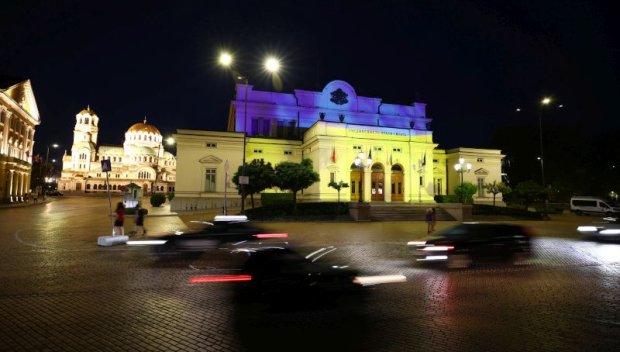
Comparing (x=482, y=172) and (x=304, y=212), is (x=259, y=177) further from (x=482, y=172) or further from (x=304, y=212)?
(x=482, y=172)

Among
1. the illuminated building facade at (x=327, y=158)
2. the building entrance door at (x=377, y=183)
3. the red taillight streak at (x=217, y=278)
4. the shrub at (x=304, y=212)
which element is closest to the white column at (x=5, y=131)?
the illuminated building facade at (x=327, y=158)

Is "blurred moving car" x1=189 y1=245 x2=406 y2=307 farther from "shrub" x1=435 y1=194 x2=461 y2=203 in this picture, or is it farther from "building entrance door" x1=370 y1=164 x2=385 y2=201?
"shrub" x1=435 y1=194 x2=461 y2=203

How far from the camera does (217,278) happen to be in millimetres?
8578

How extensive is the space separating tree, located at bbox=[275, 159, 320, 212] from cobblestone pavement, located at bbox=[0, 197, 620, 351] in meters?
16.8

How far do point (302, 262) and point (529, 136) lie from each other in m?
64.7

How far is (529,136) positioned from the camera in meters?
59.2

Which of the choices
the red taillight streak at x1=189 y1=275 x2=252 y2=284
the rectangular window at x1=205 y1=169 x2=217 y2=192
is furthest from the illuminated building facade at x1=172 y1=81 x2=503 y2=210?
the red taillight streak at x1=189 y1=275 x2=252 y2=284

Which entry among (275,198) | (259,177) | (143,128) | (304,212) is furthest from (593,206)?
(143,128)

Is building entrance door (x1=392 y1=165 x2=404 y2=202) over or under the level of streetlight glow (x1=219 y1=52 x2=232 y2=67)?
under

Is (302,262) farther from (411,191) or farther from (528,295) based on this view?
(411,191)

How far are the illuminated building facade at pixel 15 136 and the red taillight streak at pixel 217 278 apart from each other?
2126 inches

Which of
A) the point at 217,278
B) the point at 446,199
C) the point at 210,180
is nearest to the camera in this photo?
the point at 217,278

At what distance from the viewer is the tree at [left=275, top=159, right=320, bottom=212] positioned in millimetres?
27156

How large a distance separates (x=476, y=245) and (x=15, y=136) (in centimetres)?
6663
